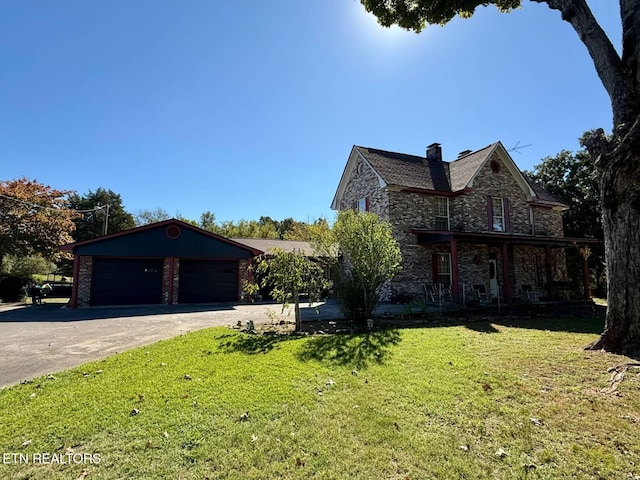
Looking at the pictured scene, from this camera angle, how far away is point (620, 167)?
583 cm

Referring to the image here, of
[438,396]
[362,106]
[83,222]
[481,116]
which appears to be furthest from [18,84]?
[83,222]

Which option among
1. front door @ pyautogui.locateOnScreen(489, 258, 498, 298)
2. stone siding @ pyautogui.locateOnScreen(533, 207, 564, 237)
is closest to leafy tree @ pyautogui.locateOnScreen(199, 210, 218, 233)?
front door @ pyautogui.locateOnScreen(489, 258, 498, 298)

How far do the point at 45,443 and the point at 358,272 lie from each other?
7.63 m

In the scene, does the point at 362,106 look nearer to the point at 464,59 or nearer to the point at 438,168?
the point at 464,59

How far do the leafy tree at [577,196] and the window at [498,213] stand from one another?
6.29 m

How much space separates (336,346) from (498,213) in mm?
15721

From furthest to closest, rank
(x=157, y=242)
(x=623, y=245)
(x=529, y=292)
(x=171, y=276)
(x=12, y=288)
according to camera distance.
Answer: (x=12, y=288)
(x=529, y=292)
(x=171, y=276)
(x=157, y=242)
(x=623, y=245)

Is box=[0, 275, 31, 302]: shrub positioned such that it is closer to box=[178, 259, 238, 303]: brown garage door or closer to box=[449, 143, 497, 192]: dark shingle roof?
box=[178, 259, 238, 303]: brown garage door

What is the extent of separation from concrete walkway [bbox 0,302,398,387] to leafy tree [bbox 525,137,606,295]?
22000mm

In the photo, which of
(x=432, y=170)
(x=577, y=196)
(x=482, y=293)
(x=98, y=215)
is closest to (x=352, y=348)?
(x=482, y=293)

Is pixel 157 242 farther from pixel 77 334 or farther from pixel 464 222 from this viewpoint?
pixel 464 222

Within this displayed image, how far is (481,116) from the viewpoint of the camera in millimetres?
13352

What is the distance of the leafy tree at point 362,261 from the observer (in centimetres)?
966

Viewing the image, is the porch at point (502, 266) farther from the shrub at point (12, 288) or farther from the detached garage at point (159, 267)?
the shrub at point (12, 288)
